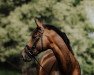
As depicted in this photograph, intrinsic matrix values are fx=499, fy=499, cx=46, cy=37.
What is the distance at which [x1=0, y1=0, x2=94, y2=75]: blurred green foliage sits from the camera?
68.7ft

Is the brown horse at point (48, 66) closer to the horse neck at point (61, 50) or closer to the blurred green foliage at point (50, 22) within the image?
the horse neck at point (61, 50)

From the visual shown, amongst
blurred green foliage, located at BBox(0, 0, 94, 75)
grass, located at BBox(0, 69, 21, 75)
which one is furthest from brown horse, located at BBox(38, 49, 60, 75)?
grass, located at BBox(0, 69, 21, 75)

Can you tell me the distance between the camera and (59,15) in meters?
23.0

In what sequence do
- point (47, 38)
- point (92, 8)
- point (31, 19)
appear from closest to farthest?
point (47, 38), point (92, 8), point (31, 19)

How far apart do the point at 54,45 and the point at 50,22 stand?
15444 mm

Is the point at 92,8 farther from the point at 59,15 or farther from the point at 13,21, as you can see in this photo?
the point at 13,21

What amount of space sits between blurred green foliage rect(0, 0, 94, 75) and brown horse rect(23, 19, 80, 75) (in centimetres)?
1217

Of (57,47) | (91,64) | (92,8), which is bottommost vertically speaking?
(91,64)

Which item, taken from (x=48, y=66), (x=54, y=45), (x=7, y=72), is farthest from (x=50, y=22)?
(x=54, y=45)

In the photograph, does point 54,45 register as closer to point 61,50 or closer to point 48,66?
point 61,50

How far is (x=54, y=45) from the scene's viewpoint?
8.02 metres

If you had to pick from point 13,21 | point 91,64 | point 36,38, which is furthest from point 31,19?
point 36,38

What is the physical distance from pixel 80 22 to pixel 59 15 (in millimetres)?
1402

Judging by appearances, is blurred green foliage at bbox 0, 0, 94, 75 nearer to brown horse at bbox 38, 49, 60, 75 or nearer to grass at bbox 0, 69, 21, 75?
grass at bbox 0, 69, 21, 75
